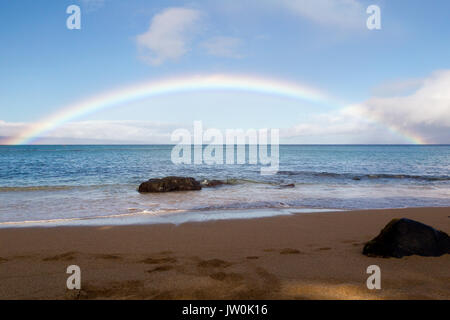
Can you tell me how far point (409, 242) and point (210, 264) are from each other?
3.81 meters

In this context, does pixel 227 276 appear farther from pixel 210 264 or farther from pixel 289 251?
pixel 289 251

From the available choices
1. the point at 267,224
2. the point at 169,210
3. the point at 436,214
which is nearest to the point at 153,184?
the point at 169,210

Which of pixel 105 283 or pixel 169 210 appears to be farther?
pixel 169 210

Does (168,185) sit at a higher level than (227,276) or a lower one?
lower

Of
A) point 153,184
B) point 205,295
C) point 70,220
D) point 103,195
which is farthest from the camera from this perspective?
point 153,184

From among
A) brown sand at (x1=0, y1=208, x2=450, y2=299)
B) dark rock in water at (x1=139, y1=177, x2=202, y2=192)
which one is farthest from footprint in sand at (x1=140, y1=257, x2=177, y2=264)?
dark rock in water at (x1=139, y1=177, x2=202, y2=192)

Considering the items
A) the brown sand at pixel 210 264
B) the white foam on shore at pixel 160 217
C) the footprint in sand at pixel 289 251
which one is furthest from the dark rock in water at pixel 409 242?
the white foam on shore at pixel 160 217

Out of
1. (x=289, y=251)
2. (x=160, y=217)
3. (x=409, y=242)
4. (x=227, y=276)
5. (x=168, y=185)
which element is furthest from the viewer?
(x=168, y=185)

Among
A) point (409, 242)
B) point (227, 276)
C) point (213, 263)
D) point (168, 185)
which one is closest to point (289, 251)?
point (213, 263)

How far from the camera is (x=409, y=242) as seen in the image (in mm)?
5520

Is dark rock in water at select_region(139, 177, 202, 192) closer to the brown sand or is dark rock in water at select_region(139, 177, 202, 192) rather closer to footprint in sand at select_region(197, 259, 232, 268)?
the brown sand
